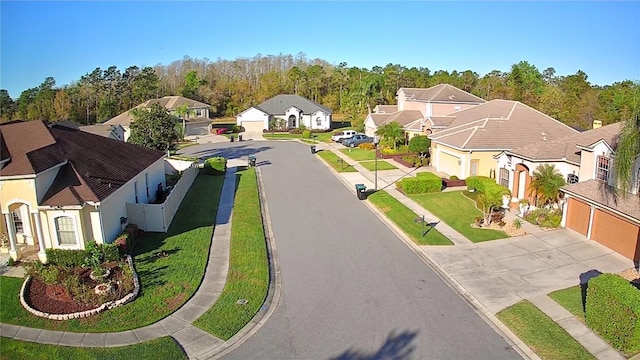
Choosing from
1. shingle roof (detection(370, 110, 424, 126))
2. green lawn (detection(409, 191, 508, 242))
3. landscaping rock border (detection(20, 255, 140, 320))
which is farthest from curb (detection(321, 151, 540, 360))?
shingle roof (detection(370, 110, 424, 126))

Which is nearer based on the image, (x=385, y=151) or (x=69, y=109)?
(x=385, y=151)

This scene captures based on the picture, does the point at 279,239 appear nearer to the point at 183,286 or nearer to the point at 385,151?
the point at 183,286

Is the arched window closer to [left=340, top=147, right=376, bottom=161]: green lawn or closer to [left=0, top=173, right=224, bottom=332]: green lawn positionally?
[left=0, top=173, right=224, bottom=332]: green lawn

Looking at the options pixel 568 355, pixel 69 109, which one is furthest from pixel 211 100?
pixel 568 355

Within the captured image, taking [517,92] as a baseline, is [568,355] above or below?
below

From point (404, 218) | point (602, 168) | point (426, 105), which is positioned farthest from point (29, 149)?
point (426, 105)

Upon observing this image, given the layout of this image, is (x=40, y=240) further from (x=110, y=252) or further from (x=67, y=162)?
(x=67, y=162)
